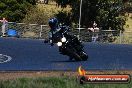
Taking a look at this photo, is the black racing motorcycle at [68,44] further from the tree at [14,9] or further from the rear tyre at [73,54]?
the tree at [14,9]

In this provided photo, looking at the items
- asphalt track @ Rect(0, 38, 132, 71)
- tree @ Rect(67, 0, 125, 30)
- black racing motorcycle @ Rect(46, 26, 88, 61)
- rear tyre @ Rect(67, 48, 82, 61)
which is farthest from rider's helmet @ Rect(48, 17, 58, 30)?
tree @ Rect(67, 0, 125, 30)

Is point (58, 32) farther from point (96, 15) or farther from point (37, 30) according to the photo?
point (96, 15)

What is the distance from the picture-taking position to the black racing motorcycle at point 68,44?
2075cm

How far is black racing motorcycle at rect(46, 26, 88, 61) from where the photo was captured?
20750mm

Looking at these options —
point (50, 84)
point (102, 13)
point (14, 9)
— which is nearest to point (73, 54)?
point (50, 84)

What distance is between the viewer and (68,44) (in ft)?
70.0

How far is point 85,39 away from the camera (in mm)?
40750

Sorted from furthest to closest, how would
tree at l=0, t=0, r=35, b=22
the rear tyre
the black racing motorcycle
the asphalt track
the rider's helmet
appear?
tree at l=0, t=0, r=35, b=22 → the rear tyre → the black racing motorcycle → the rider's helmet → the asphalt track

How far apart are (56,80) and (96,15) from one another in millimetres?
34648

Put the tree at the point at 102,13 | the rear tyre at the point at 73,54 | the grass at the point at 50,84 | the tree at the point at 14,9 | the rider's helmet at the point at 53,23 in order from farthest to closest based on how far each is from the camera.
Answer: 1. the tree at the point at 14,9
2. the tree at the point at 102,13
3. the rear tyre at the point at 73,54
4. the rider's helmet at the point at 53,23
5. the grass at the point at 50,84

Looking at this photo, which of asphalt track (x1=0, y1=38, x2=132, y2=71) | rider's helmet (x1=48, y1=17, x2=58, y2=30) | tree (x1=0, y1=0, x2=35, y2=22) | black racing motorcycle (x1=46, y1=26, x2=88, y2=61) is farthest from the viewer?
Answer: tree (x1=0, y1=0, x2=35, y2=22)

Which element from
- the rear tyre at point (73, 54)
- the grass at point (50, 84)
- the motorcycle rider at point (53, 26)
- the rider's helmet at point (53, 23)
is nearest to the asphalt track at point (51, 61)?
the rear tyre at point (73, 54)

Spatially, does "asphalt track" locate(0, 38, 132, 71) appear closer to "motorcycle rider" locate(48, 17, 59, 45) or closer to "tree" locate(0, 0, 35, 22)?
"motorcycle rider" locate(48, 17, 59, 45)

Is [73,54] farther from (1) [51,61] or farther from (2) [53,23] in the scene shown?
(2) [53,23]
